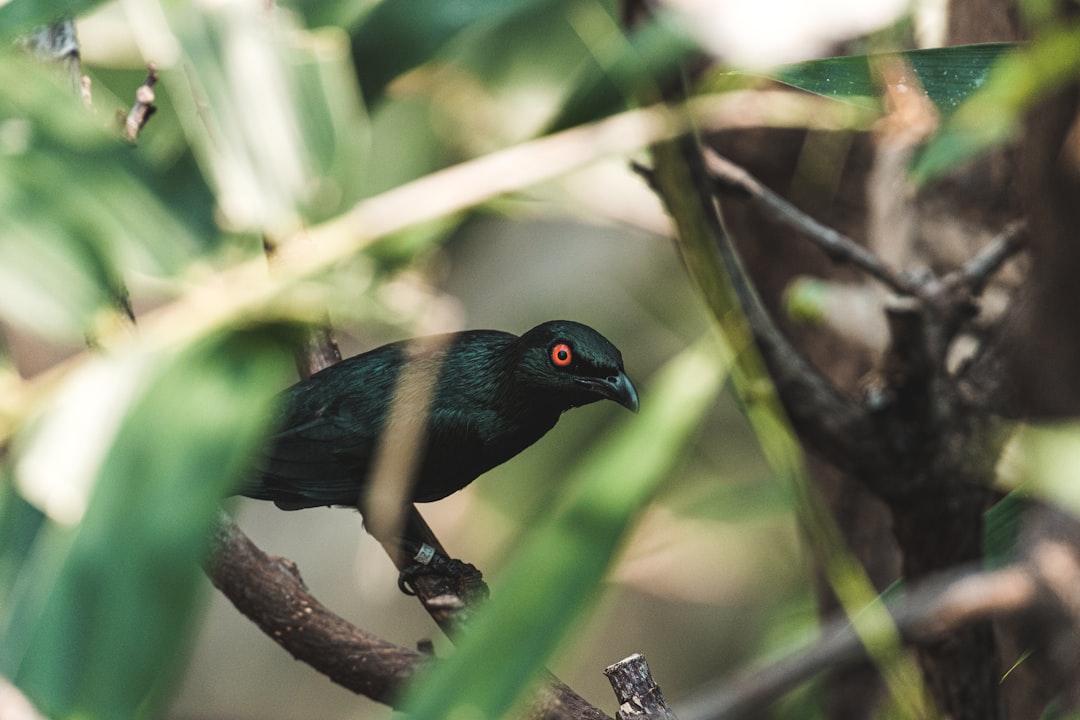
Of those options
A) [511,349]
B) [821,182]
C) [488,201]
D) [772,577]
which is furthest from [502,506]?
[772,577]

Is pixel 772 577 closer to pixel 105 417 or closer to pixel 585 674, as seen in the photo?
pixel 585 674

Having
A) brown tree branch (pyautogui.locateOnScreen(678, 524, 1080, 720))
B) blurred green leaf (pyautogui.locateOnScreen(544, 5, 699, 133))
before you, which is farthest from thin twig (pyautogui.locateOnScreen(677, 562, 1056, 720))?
blurred green leaf (pyautogui.locateOnScreen(544, 5, 699, 133))

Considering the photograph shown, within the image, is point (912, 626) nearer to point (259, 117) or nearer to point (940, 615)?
point (940, 615)

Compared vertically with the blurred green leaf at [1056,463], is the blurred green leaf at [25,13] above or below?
above

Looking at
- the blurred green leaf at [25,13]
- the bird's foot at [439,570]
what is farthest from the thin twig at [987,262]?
the blurred green leaf at [25,13]

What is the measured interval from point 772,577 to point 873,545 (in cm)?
50

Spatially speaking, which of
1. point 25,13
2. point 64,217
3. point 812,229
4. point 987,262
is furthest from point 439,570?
point 987,262

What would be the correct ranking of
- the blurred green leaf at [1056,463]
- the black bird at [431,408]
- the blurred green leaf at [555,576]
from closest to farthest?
the blurred green leaf at [555,576], the black bird at [431,408], the blurred green leaf at [1056,463]

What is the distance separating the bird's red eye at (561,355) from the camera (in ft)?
1.55

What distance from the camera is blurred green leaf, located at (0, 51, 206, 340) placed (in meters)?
0.47

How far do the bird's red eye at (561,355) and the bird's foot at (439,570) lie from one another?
98 mm

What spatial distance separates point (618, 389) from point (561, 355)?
0.03 m

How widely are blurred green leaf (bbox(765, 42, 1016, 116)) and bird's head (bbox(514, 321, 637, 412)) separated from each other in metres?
0.15

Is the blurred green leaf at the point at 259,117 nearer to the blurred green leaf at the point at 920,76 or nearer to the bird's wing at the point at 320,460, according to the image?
the bird's wing at the point at 320,460
